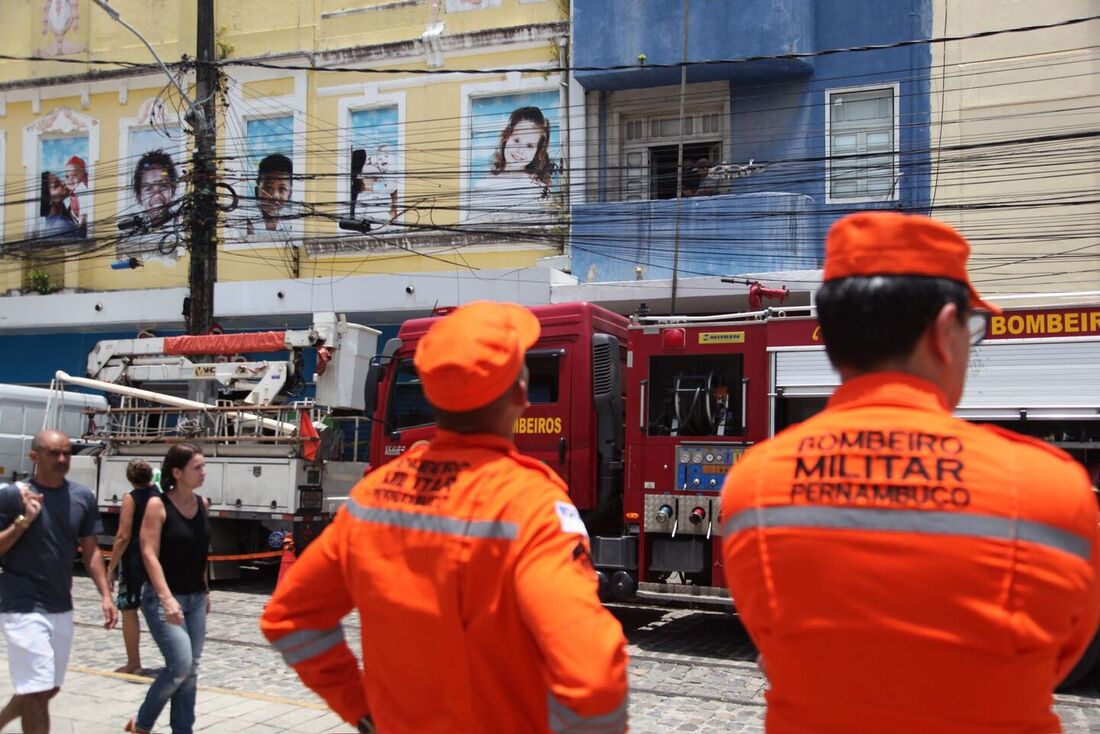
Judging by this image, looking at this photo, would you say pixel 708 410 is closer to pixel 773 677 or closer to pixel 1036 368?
pixel 1036 368

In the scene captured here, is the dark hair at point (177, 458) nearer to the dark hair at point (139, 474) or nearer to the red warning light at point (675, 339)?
the dark hair at point (139, 474)

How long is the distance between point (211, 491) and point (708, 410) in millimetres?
7286

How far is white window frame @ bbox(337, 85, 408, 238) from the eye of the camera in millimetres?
20344

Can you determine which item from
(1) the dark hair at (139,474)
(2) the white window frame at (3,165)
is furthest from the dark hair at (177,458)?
(2) the white window frame at (3,165)

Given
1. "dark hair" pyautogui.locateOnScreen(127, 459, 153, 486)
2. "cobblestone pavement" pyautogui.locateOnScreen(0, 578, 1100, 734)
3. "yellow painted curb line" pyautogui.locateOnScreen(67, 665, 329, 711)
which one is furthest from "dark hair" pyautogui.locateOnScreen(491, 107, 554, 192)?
"yellow painted curb line" pyautogui.locateOnScreen(67, 665, 329, 711)

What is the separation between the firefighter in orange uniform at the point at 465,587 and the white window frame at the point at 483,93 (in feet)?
55.1

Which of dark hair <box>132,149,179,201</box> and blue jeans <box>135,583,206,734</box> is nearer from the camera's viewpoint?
blue jeans <box>135,583,206,734</box>

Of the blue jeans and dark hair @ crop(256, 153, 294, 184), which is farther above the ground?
dark hair @ crop(256, 153, 294, 184)

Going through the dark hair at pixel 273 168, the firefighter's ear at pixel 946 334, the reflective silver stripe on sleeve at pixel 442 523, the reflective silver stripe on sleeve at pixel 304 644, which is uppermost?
the dark hair at pixel 273 168

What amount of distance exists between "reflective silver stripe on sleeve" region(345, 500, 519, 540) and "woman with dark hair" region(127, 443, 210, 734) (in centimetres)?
370

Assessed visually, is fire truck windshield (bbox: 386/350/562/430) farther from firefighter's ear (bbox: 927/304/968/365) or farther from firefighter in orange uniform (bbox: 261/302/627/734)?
firefighter's ear (bbox: 927/304/968/365)

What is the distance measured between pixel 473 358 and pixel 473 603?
1.78 feet

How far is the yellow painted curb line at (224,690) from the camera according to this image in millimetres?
7214

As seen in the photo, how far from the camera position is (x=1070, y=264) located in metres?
15.9
